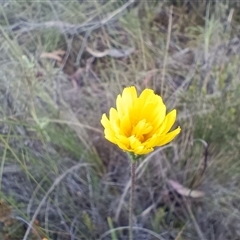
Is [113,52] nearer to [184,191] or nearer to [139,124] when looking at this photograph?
[184,191]

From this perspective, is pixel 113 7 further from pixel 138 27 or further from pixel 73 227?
pixel 73 227

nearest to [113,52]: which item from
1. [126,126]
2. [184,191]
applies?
[184,191]

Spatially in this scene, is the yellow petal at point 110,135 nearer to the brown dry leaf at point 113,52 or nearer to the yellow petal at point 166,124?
the yellow petal at point 166,124

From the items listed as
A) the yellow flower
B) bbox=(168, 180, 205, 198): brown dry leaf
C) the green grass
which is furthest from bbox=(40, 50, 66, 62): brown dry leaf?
the yellow flower

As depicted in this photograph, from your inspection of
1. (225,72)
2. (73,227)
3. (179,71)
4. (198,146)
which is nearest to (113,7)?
(179,71)

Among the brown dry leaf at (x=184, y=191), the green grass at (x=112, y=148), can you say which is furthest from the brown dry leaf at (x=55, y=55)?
the brown dry leaf at (x=184, y=191)
